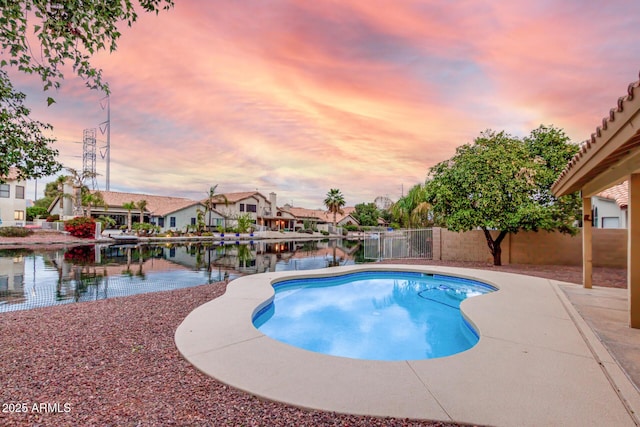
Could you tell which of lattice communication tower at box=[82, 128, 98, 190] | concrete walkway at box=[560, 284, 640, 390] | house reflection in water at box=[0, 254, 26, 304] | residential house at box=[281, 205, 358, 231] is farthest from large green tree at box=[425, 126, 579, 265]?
residential house at box=[281, 205, 358, 231]

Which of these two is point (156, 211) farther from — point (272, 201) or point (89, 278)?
point (89, 278)

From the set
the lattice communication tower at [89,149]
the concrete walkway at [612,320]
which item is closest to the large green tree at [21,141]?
the concrete walkway at [612,320]

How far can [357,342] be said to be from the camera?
19.8 feet

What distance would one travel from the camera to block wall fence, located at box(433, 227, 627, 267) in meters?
13.0

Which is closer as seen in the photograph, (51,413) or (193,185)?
(51,413)

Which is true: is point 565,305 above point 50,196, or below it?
below

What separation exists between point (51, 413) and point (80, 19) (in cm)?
444

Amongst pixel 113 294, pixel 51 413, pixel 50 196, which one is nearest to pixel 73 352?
pixel 51 413

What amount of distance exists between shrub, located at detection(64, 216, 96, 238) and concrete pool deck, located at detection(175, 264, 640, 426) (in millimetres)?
32262

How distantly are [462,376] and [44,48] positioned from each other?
245 inches

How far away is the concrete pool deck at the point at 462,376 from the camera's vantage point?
289cm

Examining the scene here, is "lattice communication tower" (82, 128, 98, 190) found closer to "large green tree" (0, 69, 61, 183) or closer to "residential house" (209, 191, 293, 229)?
"residential house" (209, 191, 293, 229)

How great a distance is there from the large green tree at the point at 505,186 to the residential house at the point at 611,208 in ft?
11.4

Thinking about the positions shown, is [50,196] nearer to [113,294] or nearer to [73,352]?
[113,294]
